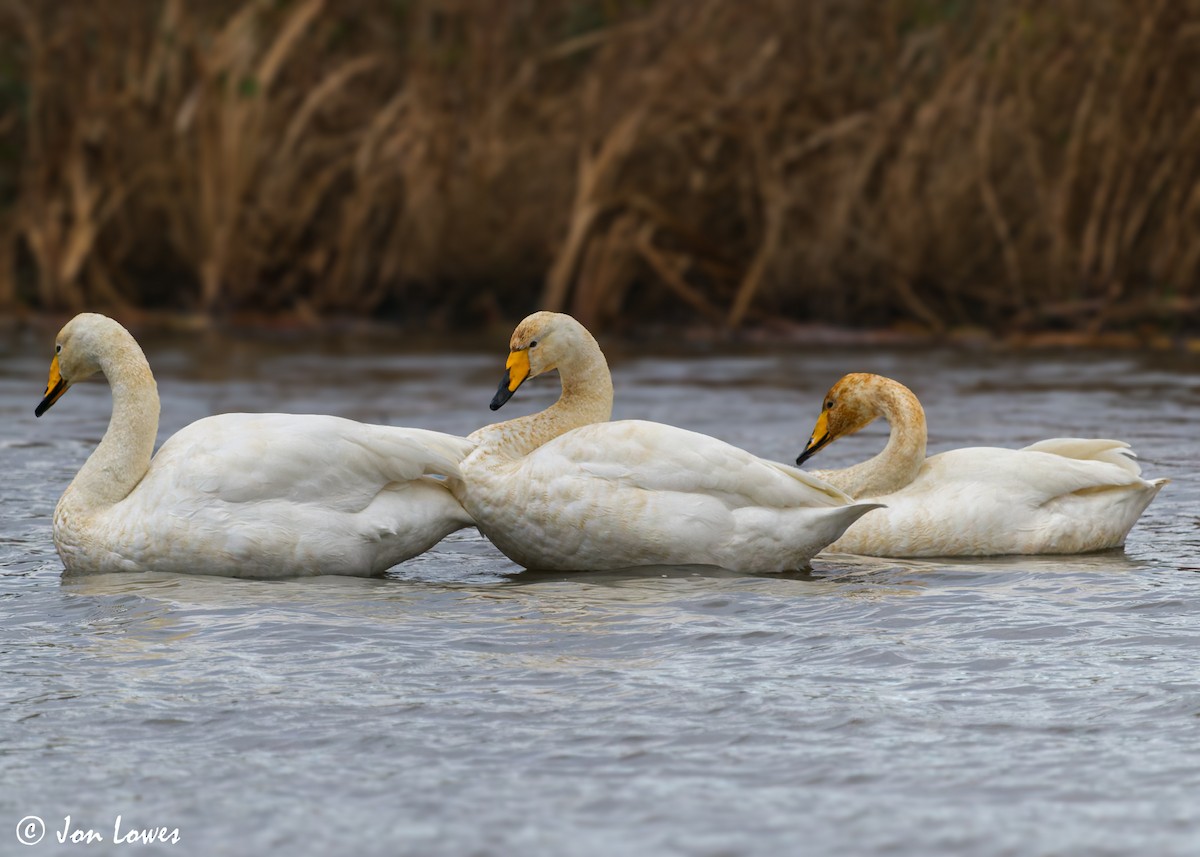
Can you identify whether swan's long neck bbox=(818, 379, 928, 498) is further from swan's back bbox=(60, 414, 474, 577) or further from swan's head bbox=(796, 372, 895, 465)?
swan's back bbox=(60, 414, 474, 577)

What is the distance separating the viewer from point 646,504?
623 centimetres

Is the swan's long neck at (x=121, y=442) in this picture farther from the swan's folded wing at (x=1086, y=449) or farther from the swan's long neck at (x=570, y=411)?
the swan's folded wing at (x=1086, y=449)

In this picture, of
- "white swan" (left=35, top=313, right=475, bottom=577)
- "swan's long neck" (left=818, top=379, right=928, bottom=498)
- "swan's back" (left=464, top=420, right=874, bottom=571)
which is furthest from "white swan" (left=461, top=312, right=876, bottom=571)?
"swan's long neck" (left=818, top=379, right=928, bottom=498)

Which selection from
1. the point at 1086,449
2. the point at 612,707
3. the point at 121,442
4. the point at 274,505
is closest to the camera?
the point at 612,707

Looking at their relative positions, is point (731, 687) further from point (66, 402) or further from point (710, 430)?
point (66, 402)

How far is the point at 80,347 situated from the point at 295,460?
1.07m

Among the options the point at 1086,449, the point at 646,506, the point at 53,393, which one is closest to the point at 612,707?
the point at 646,506

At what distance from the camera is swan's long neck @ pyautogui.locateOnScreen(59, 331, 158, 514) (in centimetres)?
641

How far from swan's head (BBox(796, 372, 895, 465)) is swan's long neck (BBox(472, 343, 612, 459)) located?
86cm

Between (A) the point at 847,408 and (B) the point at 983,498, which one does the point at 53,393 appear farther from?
(B) the point at 983,498

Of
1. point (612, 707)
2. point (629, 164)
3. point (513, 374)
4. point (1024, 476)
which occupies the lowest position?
point (612, 707)

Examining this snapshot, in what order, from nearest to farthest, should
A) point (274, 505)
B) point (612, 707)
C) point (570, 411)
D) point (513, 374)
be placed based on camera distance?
point (612, 707), point (274, 505), point (513, 374), point (570, 411)

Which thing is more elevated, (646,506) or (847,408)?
(847,408)

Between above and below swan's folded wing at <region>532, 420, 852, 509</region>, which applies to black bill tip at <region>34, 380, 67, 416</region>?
above
